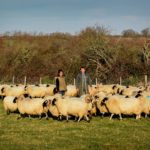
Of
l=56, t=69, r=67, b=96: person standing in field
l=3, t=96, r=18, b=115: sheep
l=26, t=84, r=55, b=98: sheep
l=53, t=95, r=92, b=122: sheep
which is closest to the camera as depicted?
l=53, t=95, r=92, b=122: sheep

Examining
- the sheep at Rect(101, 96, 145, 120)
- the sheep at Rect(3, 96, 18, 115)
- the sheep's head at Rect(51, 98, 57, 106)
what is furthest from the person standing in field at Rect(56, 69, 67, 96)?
the sheep at Rect(101, 96, 145, 120)

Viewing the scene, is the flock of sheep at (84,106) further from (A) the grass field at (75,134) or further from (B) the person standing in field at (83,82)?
(B) the person standing in field at (83,82)

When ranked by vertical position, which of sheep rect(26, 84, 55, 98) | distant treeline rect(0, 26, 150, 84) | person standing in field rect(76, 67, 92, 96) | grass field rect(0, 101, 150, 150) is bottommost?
grass field rect(0, 101, 150, 150)

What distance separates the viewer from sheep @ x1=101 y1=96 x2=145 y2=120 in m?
16.6

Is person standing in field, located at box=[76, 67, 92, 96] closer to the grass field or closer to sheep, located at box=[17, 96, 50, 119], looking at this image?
the grass field

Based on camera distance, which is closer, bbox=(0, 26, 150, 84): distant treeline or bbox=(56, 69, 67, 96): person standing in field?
bbox=(56, 69, 67, 96): person standing in field

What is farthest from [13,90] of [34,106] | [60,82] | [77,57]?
[77,57]

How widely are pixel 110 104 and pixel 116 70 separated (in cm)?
1925

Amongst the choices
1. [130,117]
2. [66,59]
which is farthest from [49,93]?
[66,59]

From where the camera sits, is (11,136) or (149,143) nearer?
(149,143)

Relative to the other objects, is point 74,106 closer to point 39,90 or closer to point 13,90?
point 39,90

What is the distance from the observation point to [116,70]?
35875 mm

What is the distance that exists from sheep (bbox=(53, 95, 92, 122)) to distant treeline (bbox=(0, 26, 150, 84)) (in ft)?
57.1

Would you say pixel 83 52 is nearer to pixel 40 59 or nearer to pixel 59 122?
pixel 40 59
